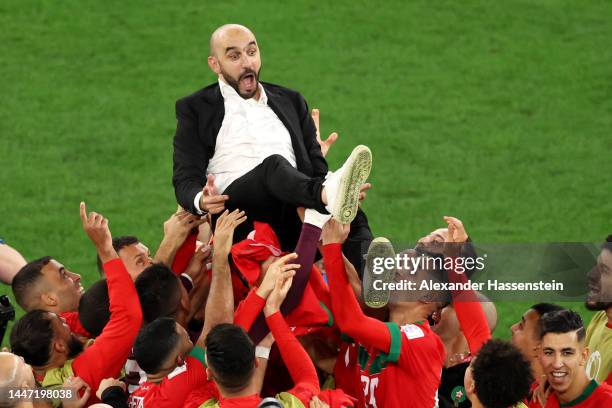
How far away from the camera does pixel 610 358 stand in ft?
19.7

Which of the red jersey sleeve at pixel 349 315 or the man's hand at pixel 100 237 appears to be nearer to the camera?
the red jersey sleeve at pixel 349 315

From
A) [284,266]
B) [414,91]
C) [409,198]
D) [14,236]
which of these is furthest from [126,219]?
[284,266]


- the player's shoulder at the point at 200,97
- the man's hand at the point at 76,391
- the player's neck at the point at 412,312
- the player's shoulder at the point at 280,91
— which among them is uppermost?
the player's shoulder at the point at 280,91

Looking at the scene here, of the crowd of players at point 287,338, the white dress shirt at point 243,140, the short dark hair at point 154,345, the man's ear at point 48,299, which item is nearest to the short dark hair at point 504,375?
the crowd of players at point 287,338

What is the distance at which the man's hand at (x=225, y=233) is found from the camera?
5.64 meters

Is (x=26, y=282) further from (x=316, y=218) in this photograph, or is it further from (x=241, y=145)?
(x=316, y=218)

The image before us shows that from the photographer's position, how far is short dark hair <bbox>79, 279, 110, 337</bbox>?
5.85 metres

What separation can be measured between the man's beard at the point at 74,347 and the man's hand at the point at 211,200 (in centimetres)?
89

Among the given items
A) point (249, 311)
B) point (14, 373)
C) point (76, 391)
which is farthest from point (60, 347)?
point (249, 311)

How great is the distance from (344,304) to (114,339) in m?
1.06

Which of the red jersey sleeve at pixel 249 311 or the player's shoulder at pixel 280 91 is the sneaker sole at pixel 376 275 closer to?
the red jersey sleeve at pixel 249 311

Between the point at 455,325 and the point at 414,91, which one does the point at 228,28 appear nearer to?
the point at 455,325

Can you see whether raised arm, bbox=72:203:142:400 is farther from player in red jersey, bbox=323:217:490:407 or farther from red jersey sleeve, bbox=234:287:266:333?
player in red jersey, bbox=323:217:490:407

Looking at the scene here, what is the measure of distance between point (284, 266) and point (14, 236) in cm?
534
